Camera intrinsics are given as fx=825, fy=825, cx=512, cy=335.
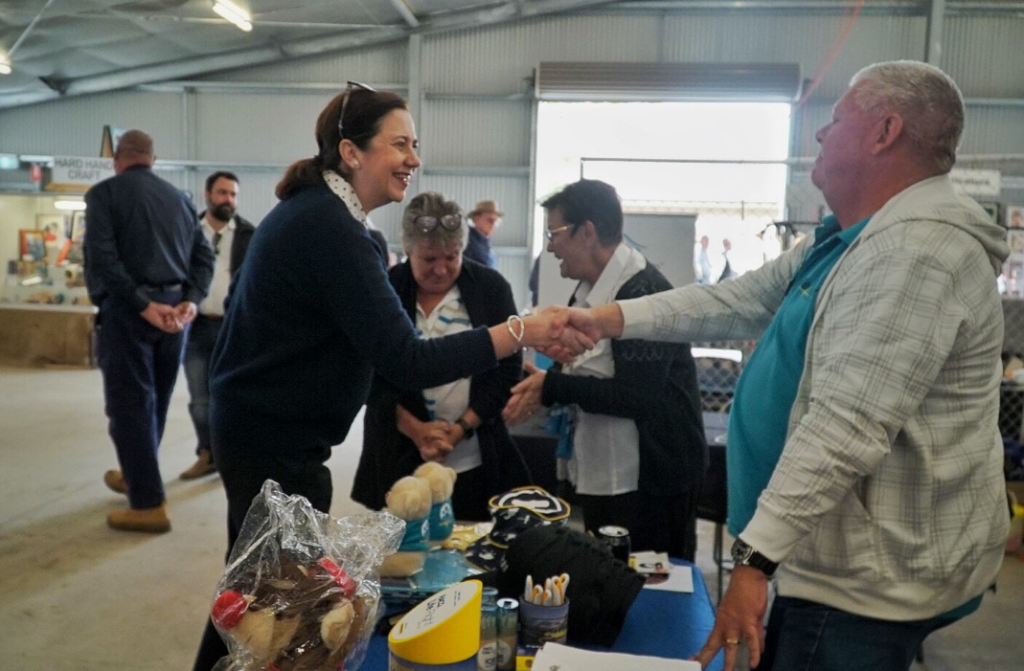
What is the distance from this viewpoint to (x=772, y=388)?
4.28ft

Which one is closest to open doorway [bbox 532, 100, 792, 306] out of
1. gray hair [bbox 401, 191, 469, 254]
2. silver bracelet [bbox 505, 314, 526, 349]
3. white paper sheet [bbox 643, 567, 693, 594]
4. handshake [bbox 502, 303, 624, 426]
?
gray hair [bbox 401, 191, 469, 254]

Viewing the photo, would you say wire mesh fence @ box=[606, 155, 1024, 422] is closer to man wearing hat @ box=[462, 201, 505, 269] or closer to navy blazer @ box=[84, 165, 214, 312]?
man wearing hat @ box=[462, 201, 505, 269]

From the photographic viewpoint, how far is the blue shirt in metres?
1.29

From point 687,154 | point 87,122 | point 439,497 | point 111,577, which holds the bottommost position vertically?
point 111,577

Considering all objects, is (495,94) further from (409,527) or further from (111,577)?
(409,527)

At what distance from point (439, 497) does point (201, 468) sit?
3.70m

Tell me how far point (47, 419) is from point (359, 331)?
5822 mm

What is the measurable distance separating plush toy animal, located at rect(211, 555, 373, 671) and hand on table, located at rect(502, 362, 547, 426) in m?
1.18

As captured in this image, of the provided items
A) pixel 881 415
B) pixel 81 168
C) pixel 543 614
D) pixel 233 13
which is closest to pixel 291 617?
pixel 543 614

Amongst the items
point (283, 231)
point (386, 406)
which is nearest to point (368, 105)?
point (283, 231)

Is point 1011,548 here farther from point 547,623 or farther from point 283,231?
point 283,231

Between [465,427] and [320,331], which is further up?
[320,331]

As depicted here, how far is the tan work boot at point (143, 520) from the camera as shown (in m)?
3.91

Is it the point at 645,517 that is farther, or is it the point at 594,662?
the point at 645,517
